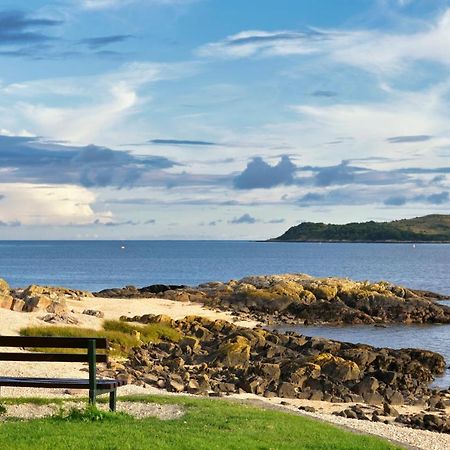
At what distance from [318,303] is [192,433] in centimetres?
5018

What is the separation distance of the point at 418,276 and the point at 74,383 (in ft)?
407

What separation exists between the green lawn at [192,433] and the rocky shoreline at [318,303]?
4061 cm

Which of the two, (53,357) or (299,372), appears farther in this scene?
(299,372)

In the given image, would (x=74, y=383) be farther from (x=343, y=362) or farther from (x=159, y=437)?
(x=343, y=362)

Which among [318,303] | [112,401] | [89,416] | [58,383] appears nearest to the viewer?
[89,416]

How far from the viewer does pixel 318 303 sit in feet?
211

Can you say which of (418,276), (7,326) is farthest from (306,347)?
(418,276)

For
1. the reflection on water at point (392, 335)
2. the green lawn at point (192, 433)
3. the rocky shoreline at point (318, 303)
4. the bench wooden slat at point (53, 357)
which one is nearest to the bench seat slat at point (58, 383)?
the bench wooden slat at point (53, 357)

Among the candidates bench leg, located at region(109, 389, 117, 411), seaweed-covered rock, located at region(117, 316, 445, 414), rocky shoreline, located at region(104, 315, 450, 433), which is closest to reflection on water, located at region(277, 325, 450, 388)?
seaweed-covered rock, located at region(117, 316, 445, 414)

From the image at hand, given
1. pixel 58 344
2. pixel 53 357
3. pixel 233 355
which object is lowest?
pixel 233 355

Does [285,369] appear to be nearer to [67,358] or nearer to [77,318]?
[77,318]

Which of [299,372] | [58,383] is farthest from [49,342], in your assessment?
[299,372]

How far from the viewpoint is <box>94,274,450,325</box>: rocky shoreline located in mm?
61812

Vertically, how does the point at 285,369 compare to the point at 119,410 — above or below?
below
